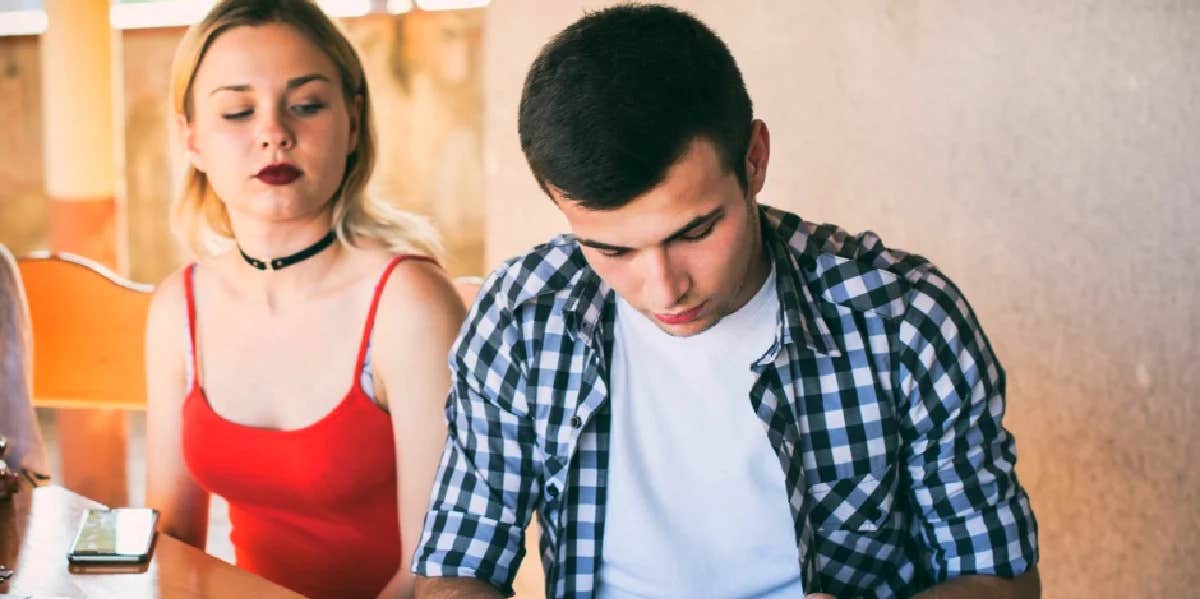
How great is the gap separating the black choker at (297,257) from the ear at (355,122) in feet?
0.46

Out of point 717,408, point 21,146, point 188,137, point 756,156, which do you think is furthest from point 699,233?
point 21,146

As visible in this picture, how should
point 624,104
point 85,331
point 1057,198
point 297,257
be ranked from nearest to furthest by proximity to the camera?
point 624,104 → point 297,257 → point 1057,198 → point 85,331

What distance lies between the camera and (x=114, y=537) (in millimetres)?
1508

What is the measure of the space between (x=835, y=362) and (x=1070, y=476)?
45.4 inches

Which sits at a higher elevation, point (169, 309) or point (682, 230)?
point (682, 230)

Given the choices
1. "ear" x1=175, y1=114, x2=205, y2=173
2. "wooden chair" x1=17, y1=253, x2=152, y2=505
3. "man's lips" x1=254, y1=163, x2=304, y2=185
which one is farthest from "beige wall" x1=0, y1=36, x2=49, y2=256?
"man's lips" x1=254, y1=163, x2=304, y2=185

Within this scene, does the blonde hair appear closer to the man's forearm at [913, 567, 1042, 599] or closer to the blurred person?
the blurred person

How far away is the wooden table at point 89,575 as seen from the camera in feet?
4.49

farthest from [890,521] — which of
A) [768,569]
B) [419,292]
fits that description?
[419,292]

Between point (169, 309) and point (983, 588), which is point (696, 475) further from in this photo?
point (169, 309)

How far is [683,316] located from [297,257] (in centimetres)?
78

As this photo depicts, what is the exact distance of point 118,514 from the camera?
160 cm

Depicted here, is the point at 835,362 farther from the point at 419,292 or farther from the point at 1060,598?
the point at 1060,598

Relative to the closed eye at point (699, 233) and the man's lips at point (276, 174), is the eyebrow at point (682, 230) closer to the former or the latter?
the closed eye at point (699, 233)
